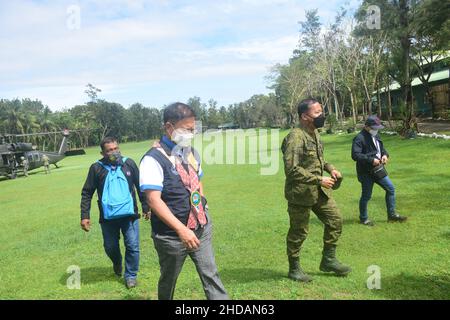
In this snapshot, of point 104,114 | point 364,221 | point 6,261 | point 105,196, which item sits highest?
point 104,114

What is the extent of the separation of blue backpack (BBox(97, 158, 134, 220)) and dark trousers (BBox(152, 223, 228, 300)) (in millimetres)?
1858

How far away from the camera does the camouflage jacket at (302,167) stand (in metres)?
4.68

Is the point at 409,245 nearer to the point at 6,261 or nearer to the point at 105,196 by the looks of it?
the point at 105,196

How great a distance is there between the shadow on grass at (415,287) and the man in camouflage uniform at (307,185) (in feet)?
1.80

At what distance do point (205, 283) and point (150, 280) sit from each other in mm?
2315

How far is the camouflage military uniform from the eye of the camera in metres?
4.72

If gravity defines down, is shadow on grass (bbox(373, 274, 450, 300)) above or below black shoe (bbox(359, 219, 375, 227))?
below

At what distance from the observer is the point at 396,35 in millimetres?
23516

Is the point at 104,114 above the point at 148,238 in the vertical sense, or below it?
above

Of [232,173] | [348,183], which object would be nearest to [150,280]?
[348,183]

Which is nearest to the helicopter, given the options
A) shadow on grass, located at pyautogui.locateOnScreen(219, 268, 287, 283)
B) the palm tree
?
shadow on grass, located at pyautogui.locateOnScreen(219, 268, 287, 283)

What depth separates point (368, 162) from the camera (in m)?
7.00

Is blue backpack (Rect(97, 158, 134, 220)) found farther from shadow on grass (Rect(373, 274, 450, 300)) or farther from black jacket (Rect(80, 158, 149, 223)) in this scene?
shadow on grass (Rect(373, 274, 450, 300))
